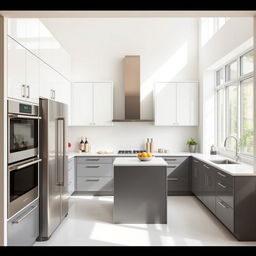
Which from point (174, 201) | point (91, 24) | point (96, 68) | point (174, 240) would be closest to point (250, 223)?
point (174, 240)

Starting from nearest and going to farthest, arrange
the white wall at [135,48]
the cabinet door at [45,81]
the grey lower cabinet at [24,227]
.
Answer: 1. the grey lower cabinet at [24,227]
2. the cabinet door at [45,81]
3. the white wall at [135,48]

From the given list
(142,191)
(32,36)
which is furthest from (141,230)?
(32,36)

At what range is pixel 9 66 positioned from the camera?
8.48 ft

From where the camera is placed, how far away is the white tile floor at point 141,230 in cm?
335

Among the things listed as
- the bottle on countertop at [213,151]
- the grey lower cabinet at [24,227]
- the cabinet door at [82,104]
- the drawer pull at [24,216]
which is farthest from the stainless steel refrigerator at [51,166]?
the bottle on countertop at [213,151]

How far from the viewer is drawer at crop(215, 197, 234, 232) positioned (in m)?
3.42

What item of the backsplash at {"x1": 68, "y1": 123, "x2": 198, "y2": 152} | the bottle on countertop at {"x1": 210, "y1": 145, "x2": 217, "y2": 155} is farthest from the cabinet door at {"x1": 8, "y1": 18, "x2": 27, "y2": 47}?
the bottle on countertop at {"x1": 210, "y1": 145, "x2": 217, "y2": 155}

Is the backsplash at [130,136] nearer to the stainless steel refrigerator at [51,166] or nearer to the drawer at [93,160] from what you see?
the drawer at [93,160]

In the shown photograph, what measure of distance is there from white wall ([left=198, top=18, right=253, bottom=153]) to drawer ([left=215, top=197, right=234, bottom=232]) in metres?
2.15

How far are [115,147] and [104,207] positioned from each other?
1.73m

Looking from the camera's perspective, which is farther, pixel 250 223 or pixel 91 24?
pixel 91 24

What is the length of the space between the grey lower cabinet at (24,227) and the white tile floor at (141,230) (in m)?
0.27

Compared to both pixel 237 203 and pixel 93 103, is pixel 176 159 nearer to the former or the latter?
pixel 93 103

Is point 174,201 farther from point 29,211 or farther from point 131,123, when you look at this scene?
point 29,211
